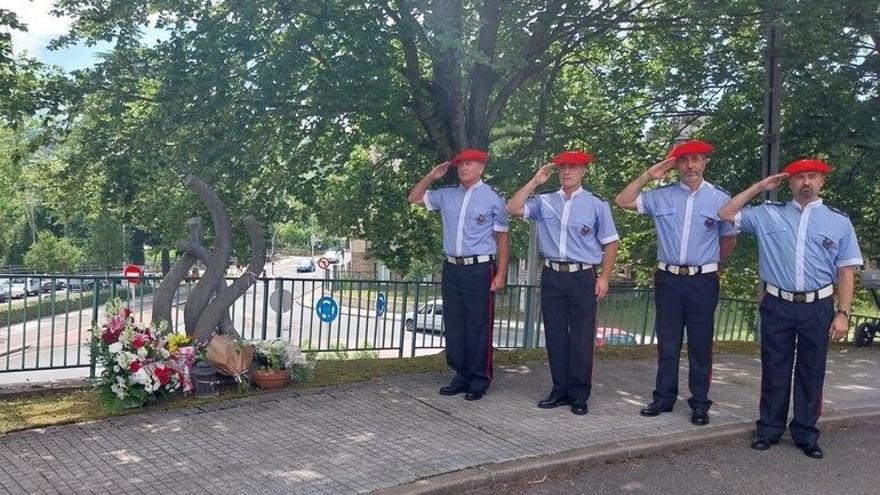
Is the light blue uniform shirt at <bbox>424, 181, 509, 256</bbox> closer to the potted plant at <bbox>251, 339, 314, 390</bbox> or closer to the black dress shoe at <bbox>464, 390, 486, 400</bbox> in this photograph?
the black dress shoe at <bbox>464, 390, 486, 400</bbox>

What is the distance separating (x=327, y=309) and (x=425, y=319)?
1.31 metres

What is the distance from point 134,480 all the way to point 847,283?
4.74 meters

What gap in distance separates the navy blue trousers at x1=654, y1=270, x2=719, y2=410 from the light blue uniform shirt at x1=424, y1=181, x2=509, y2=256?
1.33 metres

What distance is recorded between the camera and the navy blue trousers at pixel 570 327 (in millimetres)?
5641

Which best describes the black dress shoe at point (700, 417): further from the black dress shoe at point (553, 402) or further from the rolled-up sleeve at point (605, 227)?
the rolled-up sleeve at point (605, 227)

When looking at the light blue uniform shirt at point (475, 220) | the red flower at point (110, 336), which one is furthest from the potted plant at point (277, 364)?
the light blue uniform shirt at point (475, 220)

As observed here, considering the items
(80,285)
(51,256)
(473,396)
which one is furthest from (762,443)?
(51,256)

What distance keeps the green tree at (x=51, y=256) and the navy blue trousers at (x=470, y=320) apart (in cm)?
4600

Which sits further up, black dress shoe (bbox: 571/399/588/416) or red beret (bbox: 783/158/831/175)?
red beret (bbox: 783/158/831/175)

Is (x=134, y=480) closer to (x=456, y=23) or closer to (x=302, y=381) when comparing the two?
(x=302, y=381)

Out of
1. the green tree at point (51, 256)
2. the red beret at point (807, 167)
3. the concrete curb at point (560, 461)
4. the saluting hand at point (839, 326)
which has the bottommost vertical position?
the green tree at point (51, 256)

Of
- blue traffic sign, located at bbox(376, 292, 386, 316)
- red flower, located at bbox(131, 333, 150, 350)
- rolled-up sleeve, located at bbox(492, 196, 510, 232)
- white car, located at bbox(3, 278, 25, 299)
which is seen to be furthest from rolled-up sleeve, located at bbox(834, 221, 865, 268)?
white car, located at bbox(3, 278, 25, 299)

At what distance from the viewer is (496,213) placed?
19.3ft

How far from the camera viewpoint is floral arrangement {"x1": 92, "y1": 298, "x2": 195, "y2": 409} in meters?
5.35
